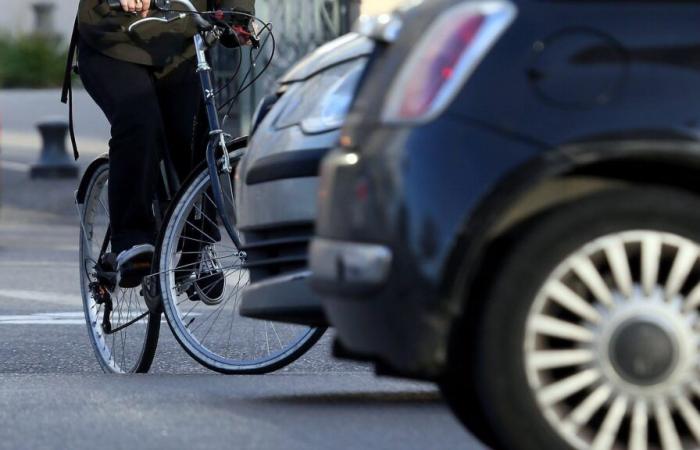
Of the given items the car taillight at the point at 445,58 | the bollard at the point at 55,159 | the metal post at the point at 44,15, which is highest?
the car taillight at the point at 445,58

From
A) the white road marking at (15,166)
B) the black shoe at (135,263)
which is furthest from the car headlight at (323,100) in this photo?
the white road marking at (15,166)

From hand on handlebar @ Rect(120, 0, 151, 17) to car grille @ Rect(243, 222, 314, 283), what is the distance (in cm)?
113

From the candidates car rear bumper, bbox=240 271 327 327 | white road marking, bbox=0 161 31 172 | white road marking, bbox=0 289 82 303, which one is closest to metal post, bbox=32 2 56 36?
white road marking, bbox=0 161 31 172

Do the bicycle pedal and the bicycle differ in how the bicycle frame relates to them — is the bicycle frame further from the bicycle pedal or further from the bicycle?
the bicycle pedal

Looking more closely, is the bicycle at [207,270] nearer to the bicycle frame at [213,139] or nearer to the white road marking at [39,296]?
the bicycle frame at [213,139]

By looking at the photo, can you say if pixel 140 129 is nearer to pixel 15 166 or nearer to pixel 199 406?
pixel 199 406

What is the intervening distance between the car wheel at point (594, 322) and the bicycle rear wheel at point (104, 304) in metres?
2.85

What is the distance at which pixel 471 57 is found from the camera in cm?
411

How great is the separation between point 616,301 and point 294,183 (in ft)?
4.76

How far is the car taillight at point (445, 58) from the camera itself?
13.5 feet

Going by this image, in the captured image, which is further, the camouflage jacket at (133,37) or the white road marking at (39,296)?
the white road marking at (39,296)

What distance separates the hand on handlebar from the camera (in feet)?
21.3

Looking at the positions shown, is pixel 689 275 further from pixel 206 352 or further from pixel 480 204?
pixel 206 352

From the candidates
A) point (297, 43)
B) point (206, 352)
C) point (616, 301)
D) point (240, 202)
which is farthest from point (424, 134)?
point (297, 43)
